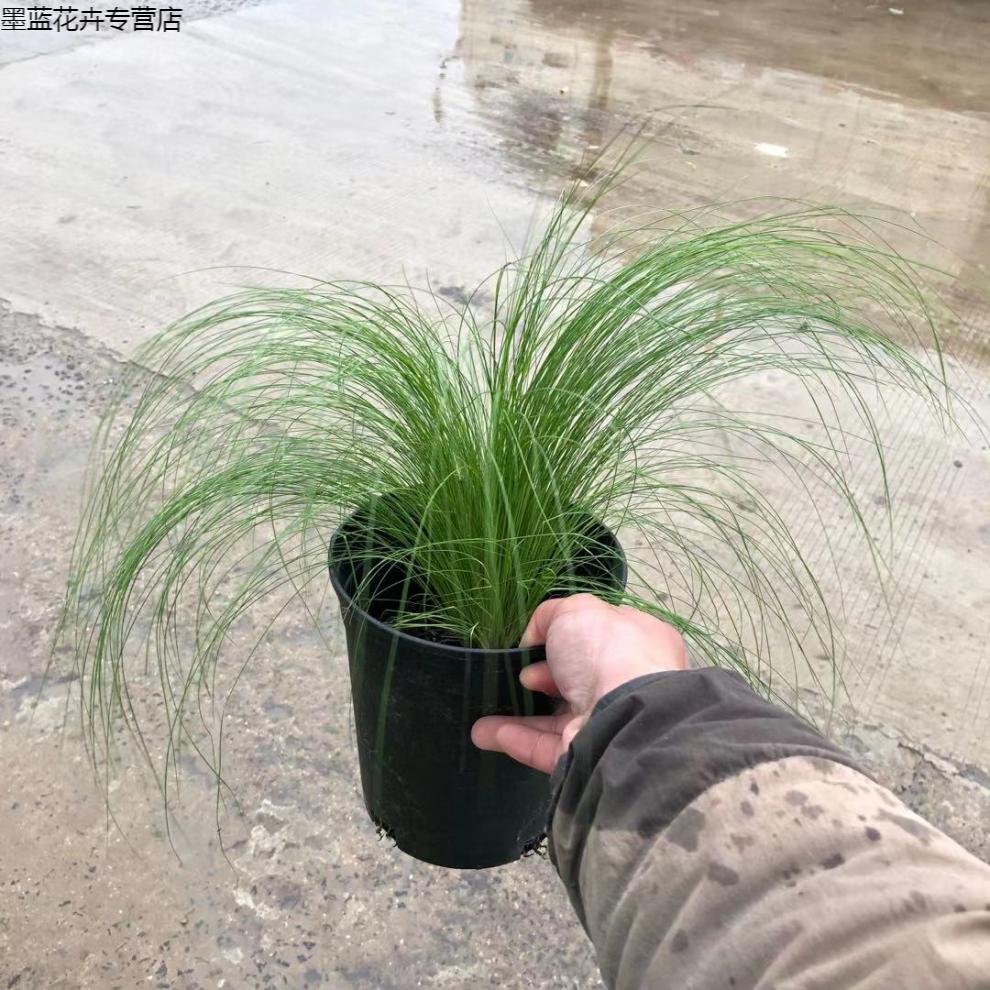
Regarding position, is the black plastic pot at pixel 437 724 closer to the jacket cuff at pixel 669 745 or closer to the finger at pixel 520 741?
the finger at pixel 520 741

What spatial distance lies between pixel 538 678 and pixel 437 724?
Result: 0.14m

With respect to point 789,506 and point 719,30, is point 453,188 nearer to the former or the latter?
point 789,506

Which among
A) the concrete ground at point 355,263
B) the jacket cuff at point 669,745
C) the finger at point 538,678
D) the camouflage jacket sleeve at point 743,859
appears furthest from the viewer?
the concrete ground at point 355,263

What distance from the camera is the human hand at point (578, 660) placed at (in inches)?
27.5

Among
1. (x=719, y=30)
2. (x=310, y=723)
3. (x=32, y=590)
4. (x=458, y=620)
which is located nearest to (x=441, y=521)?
(x=458, y=620)

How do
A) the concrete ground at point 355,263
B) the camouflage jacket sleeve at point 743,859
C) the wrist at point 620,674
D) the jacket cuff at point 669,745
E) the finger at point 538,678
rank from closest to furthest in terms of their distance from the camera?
the camouflage jacket sleeve at point 743,859 → the jacket cuff at point 669,745 → the wrist at point 620,674 → the finger at point 538,678 → the concrete ground at point 355,263

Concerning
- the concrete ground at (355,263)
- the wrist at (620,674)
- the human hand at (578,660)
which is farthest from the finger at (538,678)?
the concrete ground at (355,263)

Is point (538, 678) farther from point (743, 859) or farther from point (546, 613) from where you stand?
point (743, 859)

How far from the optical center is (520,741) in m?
0.82

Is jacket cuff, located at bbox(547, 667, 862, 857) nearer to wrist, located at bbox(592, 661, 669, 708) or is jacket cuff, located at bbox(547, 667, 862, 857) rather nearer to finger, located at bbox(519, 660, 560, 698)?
wrist, located at bbox(592, 661, 669, 708)

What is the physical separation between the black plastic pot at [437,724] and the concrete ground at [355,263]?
0.08 m

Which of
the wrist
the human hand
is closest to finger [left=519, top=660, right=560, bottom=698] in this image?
the human hand

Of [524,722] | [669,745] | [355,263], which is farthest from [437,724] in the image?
[355,263]

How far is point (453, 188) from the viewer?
2.53m
